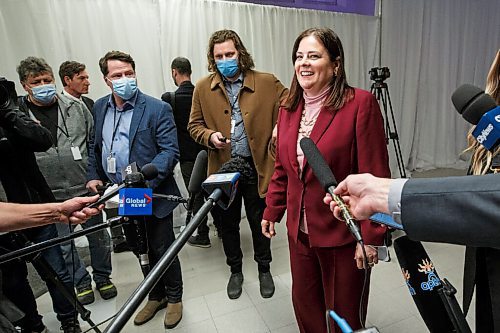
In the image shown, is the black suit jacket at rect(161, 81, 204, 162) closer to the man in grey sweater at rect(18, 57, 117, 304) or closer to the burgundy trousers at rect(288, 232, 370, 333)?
the man in grey sweater at rect(18, 57, 117, 304)

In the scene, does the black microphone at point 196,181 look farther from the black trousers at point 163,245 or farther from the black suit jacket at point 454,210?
the black trousers at point 163,245

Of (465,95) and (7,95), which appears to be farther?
(7,95)

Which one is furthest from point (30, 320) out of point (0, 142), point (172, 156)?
point (172, 156)

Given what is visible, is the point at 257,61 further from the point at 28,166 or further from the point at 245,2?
the point at 28,166

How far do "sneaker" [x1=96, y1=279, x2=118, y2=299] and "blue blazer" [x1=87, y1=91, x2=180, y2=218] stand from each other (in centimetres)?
83

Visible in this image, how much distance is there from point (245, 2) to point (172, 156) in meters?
2.28

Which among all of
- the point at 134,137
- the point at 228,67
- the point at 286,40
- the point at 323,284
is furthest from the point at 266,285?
the point at 286,40

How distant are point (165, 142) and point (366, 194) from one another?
1.32 m

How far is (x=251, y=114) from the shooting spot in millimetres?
1814

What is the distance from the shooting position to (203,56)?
10.2 ft

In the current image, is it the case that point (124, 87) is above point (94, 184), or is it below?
above

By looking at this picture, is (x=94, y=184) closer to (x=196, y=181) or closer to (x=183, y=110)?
(x=183, y=110)

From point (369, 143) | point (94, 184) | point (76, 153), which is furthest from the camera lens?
point (76, 153)

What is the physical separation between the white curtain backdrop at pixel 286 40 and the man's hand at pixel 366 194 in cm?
267
